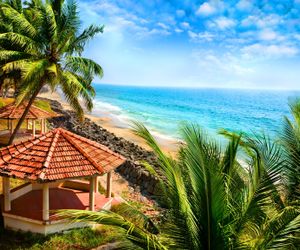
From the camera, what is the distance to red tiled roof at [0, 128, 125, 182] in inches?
352

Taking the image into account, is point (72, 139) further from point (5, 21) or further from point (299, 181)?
point (5, 21)

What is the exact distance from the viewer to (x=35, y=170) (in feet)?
29.2

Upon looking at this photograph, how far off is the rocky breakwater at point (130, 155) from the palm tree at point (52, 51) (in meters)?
5.01

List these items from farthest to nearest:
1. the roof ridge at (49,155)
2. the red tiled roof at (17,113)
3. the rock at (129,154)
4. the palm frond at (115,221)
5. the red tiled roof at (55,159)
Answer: the red tiled roof at (17,113), the rock at (129,154), the red tiled roof at (55,159), the roof ridge at (49,155), the palm frond at (115,221)

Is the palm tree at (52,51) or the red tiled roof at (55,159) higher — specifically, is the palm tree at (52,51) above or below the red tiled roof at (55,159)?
above

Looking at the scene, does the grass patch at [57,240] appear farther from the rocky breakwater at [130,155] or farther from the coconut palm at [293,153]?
the coconut palm at [293,153]

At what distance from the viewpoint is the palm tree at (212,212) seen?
3924 mm

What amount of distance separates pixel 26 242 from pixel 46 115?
39.9 feet

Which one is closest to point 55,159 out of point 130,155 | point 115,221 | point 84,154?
point 84,154

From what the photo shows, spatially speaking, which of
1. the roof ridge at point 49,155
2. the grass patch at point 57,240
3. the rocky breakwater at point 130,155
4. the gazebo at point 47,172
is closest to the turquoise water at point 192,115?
the rocky breakwater at point 130,155

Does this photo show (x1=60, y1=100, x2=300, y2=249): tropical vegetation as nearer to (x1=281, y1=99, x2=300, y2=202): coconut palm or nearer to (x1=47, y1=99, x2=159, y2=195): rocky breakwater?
→ (x1=281, y1=99, x2=300, y2=202): coconut palm

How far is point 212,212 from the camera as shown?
12.8ft

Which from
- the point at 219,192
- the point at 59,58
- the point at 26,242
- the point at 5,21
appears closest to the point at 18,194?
the point at 26,242

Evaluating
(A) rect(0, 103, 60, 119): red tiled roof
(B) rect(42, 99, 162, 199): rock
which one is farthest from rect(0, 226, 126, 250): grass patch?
(A) rect(0, 103, 60, 119): red tiled roof
